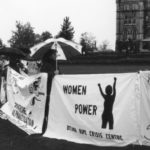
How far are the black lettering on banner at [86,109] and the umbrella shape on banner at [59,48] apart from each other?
5.02 meters

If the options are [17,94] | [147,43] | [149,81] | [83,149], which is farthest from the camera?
[147,43]

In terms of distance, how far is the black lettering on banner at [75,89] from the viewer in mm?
9297

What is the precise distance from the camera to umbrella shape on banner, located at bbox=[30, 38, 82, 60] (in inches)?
563

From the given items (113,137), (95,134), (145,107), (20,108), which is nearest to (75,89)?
(95,134)

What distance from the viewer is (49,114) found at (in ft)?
34.0

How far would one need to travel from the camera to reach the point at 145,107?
833cm

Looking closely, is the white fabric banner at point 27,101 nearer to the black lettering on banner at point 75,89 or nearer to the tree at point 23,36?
the black lettering on banner at point 75,89

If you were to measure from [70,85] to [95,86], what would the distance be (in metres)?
0.79

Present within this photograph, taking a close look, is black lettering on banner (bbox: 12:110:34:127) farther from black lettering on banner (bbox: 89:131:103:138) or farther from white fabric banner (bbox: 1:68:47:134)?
black lettering on banner (bbox: 89:131:103:138)

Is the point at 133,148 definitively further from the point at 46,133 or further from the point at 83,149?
the point at 46,133

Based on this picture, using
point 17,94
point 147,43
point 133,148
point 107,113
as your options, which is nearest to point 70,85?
point 107,113

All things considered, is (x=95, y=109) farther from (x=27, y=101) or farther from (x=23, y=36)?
(x=23, y=36)

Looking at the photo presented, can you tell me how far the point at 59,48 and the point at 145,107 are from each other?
268 inches

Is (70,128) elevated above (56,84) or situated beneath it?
situated beneath
